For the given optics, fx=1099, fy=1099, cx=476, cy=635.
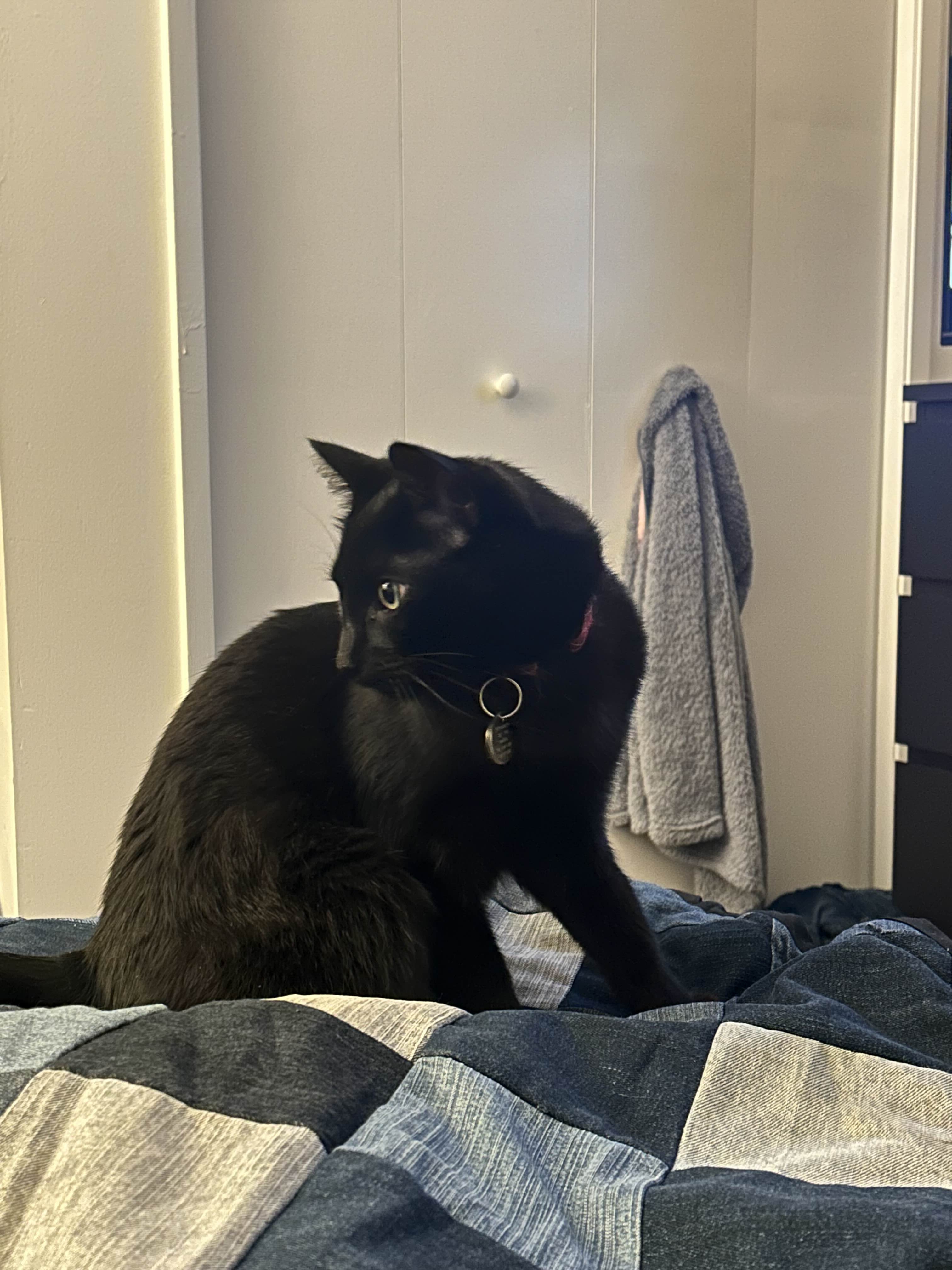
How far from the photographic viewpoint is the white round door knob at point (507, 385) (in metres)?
1.67

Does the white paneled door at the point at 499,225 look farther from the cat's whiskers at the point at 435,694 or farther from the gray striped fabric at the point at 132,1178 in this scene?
the gray striped fabric at the point at 132,1178

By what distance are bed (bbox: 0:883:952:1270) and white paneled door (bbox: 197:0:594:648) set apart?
91 centimetres

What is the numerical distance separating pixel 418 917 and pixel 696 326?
1392 mm

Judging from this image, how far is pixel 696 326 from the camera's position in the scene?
6.18 ft

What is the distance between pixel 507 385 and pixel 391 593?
916 millimetres

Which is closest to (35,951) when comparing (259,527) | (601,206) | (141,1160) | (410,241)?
(141,1160)

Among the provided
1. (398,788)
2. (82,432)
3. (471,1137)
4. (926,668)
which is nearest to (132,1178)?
(471,1137)

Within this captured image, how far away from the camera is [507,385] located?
1670mm

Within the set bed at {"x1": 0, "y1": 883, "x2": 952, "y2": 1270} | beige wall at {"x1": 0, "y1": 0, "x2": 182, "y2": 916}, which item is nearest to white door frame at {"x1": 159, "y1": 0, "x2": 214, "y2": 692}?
beige wall at {"x1": 0, "y1": 0, "x2": 182, "y2": 916}

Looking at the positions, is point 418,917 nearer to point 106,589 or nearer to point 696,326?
point 106,589

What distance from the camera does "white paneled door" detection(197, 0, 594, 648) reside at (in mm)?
1461

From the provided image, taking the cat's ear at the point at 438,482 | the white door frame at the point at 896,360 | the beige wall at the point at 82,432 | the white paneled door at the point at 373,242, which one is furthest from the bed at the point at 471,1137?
the white door frame at the point at 896,360

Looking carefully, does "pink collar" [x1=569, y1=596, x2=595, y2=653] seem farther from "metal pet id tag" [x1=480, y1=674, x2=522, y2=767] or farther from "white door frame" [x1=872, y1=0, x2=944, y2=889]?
"white door frame" [x1=872, y1=0, x2=944, y2=889]

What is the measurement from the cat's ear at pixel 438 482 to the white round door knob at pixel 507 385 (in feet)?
2.91
